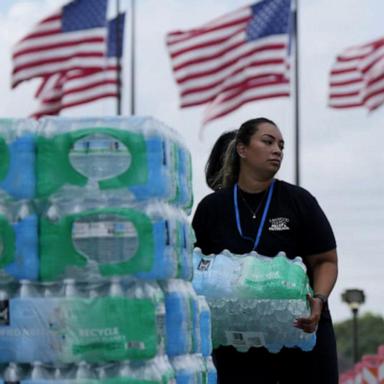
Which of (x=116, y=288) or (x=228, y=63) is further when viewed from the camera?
(x=228, y=63)

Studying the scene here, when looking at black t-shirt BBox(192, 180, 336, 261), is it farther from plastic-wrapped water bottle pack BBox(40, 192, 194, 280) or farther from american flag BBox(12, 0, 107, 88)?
Result: american flag BBox(12, 0, 107, 88)

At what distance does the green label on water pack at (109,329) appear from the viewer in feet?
22.9

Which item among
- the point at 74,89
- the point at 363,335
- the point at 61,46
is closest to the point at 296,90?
the point at 74,89

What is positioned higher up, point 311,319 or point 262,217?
point 262,217

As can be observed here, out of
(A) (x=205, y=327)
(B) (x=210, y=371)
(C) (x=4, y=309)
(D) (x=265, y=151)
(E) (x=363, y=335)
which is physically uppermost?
(D) (x=265, y=151)

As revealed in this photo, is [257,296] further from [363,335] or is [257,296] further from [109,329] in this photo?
[363,335]

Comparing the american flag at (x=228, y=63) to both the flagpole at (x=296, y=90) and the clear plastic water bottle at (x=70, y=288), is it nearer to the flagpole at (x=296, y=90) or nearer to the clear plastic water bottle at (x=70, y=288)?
the flagpole at (x=296, y=90)

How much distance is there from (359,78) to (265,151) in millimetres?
22843

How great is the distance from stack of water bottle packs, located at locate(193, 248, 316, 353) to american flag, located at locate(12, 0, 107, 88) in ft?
68.1

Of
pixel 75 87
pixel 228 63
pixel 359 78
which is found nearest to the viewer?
pixel 228 63

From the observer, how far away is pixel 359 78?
31422 millimetres

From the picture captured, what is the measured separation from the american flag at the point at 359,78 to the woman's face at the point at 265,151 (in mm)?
21705

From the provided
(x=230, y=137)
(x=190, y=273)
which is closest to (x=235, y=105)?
(x=230, y=137)

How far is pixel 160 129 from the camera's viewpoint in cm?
723
